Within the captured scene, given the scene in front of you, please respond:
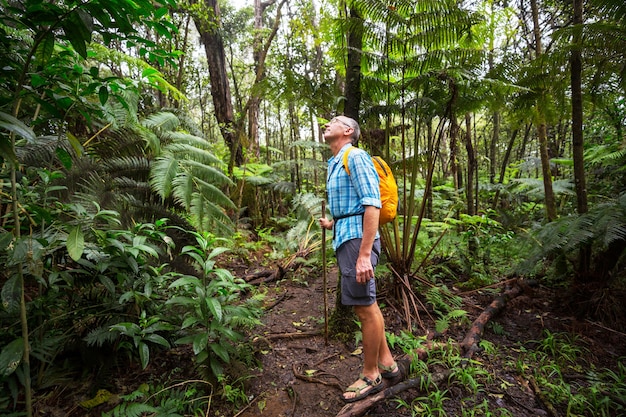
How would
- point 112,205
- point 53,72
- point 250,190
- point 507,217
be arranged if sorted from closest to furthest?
point 53,72 → point 112,205 → point 507,217 → point 250,190

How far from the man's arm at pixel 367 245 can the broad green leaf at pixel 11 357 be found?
1872mm

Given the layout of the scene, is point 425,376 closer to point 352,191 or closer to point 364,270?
point 364,270

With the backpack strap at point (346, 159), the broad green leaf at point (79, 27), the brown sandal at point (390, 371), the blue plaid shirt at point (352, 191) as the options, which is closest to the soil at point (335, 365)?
the brown sandal at point (390, 371)

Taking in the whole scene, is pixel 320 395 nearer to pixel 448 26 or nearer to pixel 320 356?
pixel 320 356

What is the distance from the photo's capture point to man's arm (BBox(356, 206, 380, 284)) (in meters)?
2.11

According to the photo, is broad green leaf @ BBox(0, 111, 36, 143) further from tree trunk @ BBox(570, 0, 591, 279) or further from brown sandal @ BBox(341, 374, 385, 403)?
tree trunk @ BBox(570, 0, 591, 279)

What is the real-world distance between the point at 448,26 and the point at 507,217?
13.6ft

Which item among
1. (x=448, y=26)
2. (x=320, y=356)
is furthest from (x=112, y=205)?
(x=448, y=26)

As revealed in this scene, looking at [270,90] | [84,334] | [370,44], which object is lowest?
[84,334]

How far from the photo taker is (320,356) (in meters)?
2.80

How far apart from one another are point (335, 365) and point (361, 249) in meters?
1.19

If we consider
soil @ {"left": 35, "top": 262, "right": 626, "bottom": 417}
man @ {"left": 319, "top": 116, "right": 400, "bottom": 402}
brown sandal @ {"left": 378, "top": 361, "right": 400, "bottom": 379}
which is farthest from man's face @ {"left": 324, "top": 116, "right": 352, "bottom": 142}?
soil @ {"left": 35, "top": 262, "right": 626, "bottom": 417}

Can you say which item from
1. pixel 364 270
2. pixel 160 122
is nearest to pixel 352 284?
pixel 364 270

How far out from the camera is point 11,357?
1.56m
